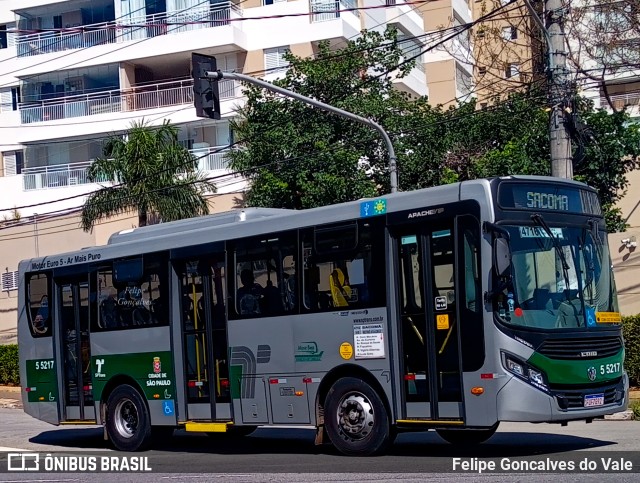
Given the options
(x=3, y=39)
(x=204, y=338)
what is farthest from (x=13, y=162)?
(x=204, y=338)

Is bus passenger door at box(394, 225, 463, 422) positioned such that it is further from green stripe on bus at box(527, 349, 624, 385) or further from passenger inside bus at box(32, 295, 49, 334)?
passenger inside bus at box(32, 295, 49, 334)

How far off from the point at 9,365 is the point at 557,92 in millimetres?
21956

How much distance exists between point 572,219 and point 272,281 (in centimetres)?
412

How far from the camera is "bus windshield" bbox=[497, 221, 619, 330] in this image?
1163 centimetres

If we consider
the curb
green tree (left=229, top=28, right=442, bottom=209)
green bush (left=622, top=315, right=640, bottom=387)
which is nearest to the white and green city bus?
green bush (left=622, top=315, right=640, bottom=387)

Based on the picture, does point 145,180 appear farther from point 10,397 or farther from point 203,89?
point 203,89

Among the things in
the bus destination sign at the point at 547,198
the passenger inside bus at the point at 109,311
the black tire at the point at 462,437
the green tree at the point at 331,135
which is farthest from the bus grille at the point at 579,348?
the green tree at the point at 331,135

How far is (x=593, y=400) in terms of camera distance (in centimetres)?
1186

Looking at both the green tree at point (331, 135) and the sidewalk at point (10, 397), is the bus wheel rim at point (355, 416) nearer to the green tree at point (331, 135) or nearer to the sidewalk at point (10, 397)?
the green tree at point (331, 135)

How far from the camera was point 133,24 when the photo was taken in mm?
44500

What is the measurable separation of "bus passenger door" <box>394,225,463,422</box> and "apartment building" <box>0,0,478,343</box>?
25897mm

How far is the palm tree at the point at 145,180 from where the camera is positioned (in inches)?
1318

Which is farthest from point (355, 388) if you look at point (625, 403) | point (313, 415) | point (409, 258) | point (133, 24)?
point (133, 24)

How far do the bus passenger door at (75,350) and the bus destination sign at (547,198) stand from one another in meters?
7.95
